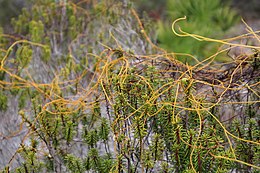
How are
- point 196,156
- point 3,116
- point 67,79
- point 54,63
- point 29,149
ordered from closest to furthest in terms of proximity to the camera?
point 196,156 → point 29,149 → point 3,116 → point 67,79 → point 54,63

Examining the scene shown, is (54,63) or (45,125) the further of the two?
(54,63)

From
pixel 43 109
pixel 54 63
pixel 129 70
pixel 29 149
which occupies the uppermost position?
pixel 54 63

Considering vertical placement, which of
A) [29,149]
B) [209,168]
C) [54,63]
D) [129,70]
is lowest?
[209,168]

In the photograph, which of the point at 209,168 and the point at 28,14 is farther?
the point at 28,14

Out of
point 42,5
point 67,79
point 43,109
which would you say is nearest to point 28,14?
point 42,5

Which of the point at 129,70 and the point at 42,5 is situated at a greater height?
the point at 42,5

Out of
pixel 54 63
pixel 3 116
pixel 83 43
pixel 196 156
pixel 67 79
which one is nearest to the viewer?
pixel 196 156

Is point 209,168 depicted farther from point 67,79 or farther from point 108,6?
point 108,6

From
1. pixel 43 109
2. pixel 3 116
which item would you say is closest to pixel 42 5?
pixel 3 116

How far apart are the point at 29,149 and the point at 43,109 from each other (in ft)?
0.90

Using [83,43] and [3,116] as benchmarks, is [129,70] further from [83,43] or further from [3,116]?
[83,43]

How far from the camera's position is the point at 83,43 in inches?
206

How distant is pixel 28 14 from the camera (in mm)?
5523

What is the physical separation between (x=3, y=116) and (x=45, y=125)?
1.02 metres
